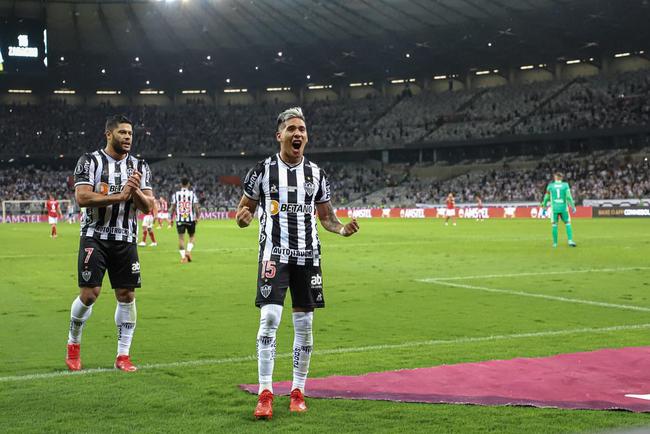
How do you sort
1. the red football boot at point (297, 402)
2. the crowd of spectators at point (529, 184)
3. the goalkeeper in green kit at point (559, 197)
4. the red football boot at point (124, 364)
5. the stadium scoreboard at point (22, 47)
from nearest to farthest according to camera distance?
the red football boot at point (297, 402) < the red football boot at point (124, 364) < the goalkeeper in green kit at point (559, 197) < the stadium scoreboard at point (22, 47) < the crowd of spectators at point (529, 184)

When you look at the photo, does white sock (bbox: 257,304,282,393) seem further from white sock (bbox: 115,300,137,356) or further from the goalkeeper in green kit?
the goalkeeper in green kit

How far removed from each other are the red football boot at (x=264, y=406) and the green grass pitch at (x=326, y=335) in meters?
0.08

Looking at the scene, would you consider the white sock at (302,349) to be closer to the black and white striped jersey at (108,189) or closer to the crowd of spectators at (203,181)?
the black and white striped jersey at (108,189)

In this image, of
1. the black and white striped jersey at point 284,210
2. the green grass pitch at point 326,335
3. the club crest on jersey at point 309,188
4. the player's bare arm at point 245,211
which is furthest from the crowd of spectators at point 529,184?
the player's bare arm at point 245,211

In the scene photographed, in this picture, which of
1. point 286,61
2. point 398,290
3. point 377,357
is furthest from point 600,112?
point 377,357

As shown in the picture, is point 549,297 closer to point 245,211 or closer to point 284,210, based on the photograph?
point 284,210

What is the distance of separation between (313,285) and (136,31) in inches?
2691

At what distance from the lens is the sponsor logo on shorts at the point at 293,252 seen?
6148 mm

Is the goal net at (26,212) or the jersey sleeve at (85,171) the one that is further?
the goal net at (26,212)

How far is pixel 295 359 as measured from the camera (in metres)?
6.14

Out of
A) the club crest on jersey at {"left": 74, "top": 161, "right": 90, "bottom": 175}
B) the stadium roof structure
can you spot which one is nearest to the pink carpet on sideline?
the club crest on jersey at {"left": 74, "top": 161, "right": 90, "bottom": 175}

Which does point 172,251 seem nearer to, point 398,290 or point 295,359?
point 398,290

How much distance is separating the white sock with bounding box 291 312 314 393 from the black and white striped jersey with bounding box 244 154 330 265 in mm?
444

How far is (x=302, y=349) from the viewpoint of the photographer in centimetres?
612
